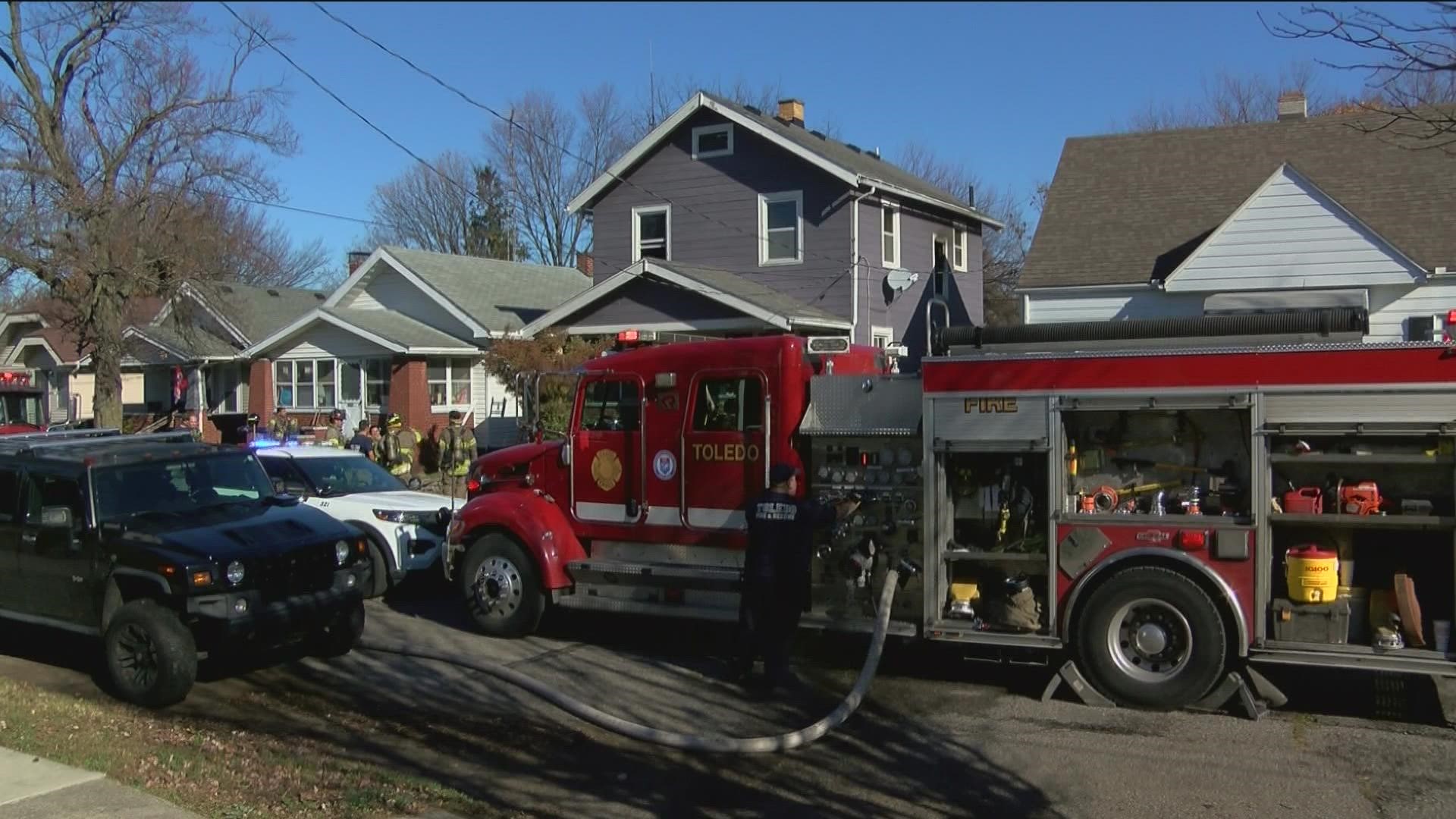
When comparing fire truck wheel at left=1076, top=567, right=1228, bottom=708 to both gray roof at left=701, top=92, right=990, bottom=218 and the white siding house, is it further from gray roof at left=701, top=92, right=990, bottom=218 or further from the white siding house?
gray roof at left=701, top=92, right=990, bottom=218

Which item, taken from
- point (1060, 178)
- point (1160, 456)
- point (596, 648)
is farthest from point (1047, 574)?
point (1060, 178)

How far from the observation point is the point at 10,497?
9.99m

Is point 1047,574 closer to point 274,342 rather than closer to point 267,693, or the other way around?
point 267,693

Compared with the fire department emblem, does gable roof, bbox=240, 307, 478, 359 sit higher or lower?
higher

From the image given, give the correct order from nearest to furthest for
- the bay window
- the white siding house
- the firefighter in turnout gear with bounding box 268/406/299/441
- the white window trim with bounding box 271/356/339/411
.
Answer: the white siding house < the firefighter in turnout gear with bounding box 268/406/299/441 < the bay window < the white window trim with bounding box 271/356/339/411

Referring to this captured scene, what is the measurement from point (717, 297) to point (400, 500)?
10.6 m

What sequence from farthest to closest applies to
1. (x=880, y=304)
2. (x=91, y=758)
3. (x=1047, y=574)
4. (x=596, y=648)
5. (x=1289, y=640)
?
(x=880, y=304)
(x=596, y=648)
(x=1047, y=574)
(x=1289, y=640)
(x=91, y=758)

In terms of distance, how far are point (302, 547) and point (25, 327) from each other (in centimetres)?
3883

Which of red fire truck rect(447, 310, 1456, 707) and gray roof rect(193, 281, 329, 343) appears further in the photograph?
gray roof rect(193, 281, 329, 343)

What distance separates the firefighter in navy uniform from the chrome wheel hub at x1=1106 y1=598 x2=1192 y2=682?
6.80 ft

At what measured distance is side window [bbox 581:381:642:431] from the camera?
415 inches

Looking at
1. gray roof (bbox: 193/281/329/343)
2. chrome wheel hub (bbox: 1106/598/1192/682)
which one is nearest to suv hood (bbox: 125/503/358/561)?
chrome wheel hub (bbox: 1106/598/1192/682)

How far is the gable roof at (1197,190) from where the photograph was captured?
1789cm

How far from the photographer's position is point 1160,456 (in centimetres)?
852
